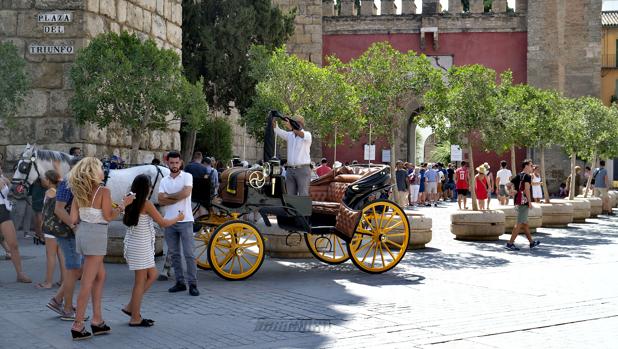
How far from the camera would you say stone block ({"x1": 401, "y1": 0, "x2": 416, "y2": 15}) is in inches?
1368

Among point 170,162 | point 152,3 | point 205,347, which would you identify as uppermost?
point 152,3

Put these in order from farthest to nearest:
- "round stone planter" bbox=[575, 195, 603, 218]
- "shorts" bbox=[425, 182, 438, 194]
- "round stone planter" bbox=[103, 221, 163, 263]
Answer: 1. "shorts" bbox=[425, 182, 438, 194]
2. "round stone planter" bbox=[575, 195, 603, 218]
3. "round stone planter" bbox=[103, 221, 163, 263]

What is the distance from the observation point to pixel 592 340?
6.15 metres

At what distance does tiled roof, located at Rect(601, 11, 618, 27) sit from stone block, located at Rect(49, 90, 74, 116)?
36.2m

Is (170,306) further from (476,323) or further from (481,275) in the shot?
(481,275)

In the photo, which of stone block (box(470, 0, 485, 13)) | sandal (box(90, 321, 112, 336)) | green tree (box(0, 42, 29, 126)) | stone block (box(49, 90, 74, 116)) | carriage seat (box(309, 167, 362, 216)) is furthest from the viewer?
stone block (box(470, 0, 485, 13))

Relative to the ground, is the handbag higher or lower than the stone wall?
lower

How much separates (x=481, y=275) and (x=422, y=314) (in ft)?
9.93

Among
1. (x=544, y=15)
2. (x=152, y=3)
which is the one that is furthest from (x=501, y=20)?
(x=152, y=3)

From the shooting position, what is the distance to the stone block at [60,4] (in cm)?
1352

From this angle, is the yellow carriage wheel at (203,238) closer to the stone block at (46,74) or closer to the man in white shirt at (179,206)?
the man in white shirt at (179,206)

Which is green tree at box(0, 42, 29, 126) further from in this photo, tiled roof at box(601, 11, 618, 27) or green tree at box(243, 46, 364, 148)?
tiled roof at box(601, 11, 618, 27)

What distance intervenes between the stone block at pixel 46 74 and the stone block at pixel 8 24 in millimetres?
663

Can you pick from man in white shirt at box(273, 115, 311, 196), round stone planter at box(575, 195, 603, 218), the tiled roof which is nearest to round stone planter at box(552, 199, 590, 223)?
round stone planter at box(575, 195, 603, 218)
